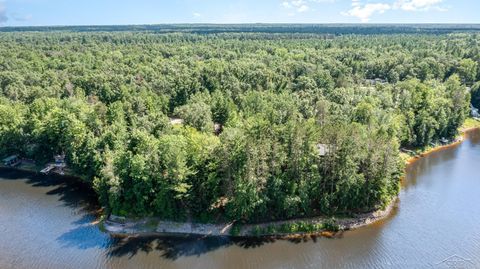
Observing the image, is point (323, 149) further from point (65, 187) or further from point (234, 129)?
point (65, 187)

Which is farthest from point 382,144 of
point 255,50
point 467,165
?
point 255,50

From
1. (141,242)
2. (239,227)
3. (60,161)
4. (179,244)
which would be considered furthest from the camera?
(60,161)

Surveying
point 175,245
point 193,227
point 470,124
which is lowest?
point 470,124

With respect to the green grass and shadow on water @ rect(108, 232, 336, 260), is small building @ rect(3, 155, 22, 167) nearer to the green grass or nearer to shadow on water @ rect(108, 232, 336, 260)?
shadow on water @ rect(108, 232, 336, 260)

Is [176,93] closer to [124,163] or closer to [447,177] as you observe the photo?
[124,163]

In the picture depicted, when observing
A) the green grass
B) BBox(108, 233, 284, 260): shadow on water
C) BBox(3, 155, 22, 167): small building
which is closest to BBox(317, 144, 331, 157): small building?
BBox(108, 233, 284, 260): shadow on water

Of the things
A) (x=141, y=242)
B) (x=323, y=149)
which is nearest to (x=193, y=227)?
(x=141, y=242)

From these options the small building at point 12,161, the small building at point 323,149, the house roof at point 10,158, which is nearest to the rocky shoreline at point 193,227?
the small building at point 323,149
